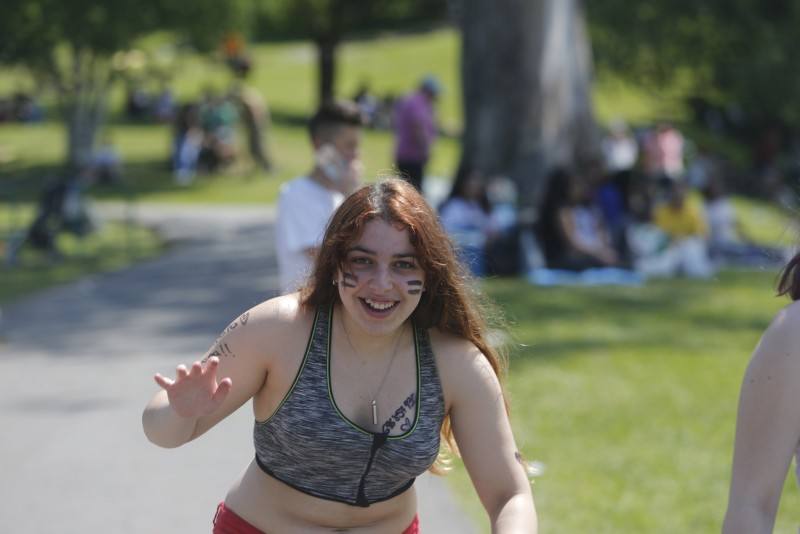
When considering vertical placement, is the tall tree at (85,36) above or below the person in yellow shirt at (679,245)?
above

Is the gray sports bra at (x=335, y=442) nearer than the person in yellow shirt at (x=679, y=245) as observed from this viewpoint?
Yes

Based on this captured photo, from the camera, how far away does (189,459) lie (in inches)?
301

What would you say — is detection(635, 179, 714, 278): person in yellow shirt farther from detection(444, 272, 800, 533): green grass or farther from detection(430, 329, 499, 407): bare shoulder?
detection(430, 329, 499, 407): bare shoulder

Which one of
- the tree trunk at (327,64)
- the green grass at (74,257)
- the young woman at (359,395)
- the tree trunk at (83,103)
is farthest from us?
the tree trunk at (327,64)

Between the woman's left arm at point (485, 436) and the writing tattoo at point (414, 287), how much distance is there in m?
0.20

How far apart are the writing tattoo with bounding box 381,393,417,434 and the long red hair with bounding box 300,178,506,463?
0.19 m

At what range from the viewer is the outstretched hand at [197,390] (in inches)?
120

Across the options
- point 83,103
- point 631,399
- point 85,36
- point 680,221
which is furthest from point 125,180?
point 631,399

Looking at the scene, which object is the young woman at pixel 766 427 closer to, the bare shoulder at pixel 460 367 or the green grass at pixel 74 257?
the bare shoulder at pixel 460 367

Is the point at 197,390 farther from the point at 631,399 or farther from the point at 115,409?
the point at 631,399

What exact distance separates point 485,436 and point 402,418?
209 millimetres

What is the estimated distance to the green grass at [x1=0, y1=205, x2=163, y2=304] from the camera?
15.3 m

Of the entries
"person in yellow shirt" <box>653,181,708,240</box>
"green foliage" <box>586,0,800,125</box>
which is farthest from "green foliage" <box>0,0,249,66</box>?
"green foliage" <box>586,0,800,125</box>

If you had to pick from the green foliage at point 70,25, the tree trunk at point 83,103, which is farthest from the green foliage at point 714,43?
the green foliage at point 70,25
